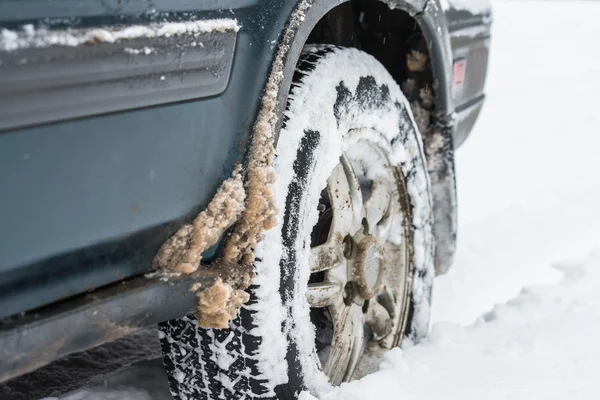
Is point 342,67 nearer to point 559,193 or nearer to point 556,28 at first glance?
point 559,193

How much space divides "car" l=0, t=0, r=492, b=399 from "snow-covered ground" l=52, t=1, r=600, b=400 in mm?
230

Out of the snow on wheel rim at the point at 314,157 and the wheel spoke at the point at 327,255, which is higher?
the snow on wheel rim at the point at 314,157

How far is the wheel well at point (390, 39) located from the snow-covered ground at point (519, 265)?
72 cm

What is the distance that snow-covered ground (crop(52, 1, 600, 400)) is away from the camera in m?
1.89

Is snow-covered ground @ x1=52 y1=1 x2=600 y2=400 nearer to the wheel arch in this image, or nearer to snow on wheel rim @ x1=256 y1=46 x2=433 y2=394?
snow on wheel rim @ x1=256 y1=46 x2=433 y2=394

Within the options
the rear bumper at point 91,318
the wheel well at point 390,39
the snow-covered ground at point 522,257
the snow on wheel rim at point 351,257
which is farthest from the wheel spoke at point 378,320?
the rear bumper at point 91,318

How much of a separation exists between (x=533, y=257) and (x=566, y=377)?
4.73 feet

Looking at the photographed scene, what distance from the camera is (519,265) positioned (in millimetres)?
3240

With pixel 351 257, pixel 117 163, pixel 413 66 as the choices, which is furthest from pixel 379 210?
pixel 117 163

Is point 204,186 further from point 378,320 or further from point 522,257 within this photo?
point 522,257

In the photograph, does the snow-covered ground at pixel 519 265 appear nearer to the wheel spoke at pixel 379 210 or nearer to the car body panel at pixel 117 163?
the wheel spoke at pixel 379 210

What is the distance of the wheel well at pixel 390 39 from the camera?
2.11 m

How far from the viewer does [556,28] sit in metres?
8.84

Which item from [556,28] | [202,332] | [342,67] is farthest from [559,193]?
[556,28]
